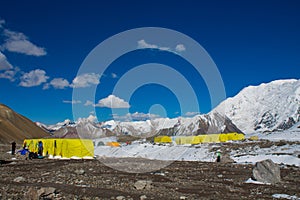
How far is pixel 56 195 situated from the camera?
38.2ft

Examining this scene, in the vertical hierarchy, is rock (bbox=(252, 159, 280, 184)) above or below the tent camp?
below

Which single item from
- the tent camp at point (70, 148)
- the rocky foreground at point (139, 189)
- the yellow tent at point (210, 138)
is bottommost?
the rocky foreground at point (139, 189)

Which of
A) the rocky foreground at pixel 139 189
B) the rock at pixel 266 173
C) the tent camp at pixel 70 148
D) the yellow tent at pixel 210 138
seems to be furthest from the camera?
the yellow tent at pixel 210 138

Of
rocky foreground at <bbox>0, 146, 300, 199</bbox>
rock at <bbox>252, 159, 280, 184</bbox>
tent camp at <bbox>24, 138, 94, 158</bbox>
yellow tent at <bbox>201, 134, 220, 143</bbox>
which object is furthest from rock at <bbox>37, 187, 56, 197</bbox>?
yellow tent at <bbox>201, 134, 220, 143</bbox>

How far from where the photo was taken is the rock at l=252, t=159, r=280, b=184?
54.4ft

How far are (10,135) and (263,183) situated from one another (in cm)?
15492

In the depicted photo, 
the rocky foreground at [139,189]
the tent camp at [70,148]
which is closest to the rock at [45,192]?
the rocky foreground at [139,189]

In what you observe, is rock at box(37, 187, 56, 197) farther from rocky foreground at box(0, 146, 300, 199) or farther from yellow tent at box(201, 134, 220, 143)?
yellow tent at box(201, 134, 220, 143)

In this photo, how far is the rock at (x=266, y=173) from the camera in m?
16.6

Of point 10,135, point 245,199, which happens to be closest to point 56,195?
point 245,199

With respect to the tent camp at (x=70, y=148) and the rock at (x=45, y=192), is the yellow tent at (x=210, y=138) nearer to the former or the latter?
the tent camp at (x=70, y=148)

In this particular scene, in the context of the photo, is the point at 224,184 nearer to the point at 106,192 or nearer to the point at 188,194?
the point at 188,194

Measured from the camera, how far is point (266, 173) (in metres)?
16.8

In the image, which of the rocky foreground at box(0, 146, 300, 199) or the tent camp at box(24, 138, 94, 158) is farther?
the tent camp at box(24, 138, 94, 158)
